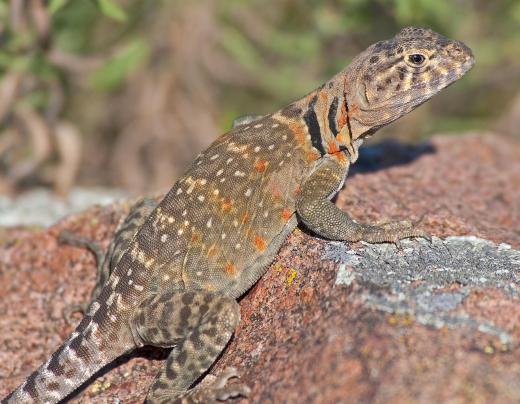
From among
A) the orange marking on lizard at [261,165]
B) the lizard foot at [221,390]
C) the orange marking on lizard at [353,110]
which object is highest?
the orange marking on lizard at [353,110]

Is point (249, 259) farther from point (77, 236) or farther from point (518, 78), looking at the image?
point (518, 78)

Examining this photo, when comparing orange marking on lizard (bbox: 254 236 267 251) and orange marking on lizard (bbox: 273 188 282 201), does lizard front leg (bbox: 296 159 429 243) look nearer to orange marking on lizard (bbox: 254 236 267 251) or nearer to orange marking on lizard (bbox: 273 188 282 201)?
orange marking on lizard (bbox: 273 188 282 201)

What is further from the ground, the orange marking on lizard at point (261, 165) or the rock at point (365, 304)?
the orange marking on lizard at point (261, 165)

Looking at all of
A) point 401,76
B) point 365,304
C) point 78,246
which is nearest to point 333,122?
point 401,76

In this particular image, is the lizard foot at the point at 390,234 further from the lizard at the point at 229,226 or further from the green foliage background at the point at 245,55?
the green foliage background at the point at 245,55

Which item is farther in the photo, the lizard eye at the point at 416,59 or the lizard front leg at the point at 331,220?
the lizard eye at the point at 416,59

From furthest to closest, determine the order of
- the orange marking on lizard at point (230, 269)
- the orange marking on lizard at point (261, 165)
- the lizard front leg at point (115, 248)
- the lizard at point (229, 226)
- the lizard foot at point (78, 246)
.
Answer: the lizard foot at point (78, 246) < the lizard front leg at point (115, 248) < the orange marking on lizard at point (261, 165) < the orange marking on lizard at point (230, 269) < the lizard at point (229, 226)

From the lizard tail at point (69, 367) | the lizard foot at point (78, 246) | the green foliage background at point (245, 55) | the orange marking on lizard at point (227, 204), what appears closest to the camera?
the lizard tail at point (69, 367)

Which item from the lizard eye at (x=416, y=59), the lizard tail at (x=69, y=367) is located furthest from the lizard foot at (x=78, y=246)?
the lizard eye at (x=416, y=59)

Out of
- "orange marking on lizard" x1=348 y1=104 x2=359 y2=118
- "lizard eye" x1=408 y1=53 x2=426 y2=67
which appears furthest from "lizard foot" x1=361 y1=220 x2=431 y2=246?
"lizard eye" x1=408 y1=53 x2=426 y2=67
